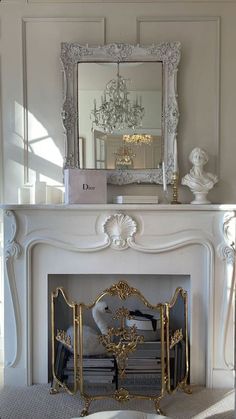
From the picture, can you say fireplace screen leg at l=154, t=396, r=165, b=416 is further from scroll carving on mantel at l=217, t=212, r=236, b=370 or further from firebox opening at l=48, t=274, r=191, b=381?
firebox opening at l=48, t=274, r=191, b=381

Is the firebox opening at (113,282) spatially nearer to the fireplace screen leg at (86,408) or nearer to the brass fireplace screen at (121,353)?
the brass fireplace screen at (121,353)

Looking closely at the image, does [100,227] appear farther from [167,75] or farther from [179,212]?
[167,75]

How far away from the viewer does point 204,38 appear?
8.72ft

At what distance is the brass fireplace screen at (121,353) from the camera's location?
229 cm

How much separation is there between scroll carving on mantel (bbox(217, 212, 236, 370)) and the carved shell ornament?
0.54 m

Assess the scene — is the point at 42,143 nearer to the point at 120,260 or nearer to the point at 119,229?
the point at 119,229

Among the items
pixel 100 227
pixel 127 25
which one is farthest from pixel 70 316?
pixel 127 25

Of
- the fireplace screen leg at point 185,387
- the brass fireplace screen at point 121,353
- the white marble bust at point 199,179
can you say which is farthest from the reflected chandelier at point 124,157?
the fireplace screen leg at point 185,387

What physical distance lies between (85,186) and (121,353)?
981 mm

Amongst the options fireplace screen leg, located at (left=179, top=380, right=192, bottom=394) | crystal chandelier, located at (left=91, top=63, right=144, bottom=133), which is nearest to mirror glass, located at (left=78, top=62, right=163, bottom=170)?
crystal chandelier, located at (left=91, top=63, right=144, bottom=133)

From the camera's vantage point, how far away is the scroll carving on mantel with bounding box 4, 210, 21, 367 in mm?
2471

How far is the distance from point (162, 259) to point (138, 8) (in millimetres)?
1629

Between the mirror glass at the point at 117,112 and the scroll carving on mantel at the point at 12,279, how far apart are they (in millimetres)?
587

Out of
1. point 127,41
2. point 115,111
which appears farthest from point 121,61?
point 115,111
